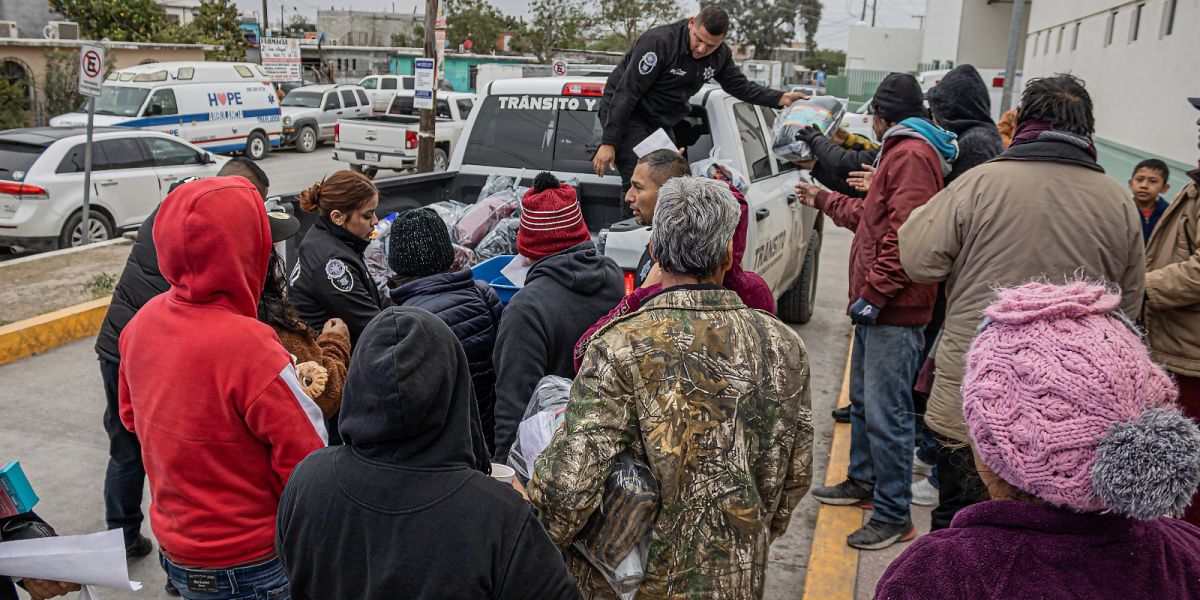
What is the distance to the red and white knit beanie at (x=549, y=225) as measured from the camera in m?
3.39

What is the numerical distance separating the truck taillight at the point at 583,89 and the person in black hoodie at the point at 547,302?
2.38 m

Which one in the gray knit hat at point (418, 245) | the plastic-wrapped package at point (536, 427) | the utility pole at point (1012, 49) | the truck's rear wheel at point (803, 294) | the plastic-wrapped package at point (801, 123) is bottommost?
the truck's rear wheel at point (803, 294)

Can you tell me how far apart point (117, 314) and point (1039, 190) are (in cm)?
378

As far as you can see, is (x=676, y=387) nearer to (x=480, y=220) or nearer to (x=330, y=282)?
(x=330, y=282)

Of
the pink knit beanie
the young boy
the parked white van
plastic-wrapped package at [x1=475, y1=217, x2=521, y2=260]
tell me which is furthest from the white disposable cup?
the parked white van

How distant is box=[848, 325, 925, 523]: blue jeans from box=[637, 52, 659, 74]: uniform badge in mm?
2065

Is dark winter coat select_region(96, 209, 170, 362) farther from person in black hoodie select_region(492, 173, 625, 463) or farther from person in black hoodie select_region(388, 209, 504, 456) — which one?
person in black hoodie select_region(492, 173, 625, 463)

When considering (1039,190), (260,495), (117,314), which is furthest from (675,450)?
(117,314)

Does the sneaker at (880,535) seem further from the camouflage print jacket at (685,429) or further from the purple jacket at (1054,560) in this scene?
the purple jacket at (1054,560)

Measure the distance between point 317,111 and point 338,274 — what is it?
23.4 meters

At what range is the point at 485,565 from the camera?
183cm

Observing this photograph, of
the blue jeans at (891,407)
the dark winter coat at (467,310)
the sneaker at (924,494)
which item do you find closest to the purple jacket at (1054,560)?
the dark winter coat at (467,310)

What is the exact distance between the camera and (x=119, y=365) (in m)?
3.77

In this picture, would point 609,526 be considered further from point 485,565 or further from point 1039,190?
point 1039,190
